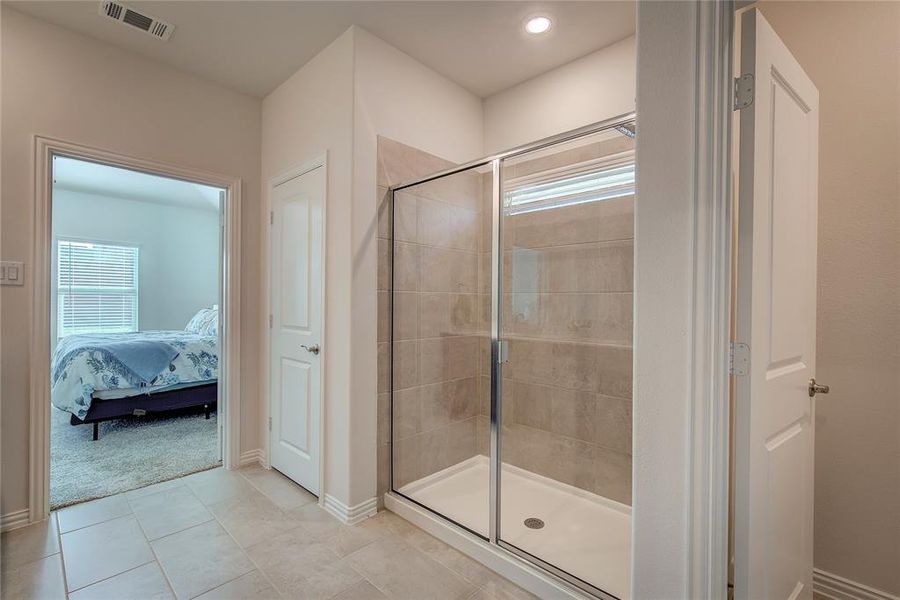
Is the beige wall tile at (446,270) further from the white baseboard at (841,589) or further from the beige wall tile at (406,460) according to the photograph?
the white baseboard at (841,589)

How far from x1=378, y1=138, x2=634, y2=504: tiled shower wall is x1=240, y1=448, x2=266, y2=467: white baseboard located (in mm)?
1127

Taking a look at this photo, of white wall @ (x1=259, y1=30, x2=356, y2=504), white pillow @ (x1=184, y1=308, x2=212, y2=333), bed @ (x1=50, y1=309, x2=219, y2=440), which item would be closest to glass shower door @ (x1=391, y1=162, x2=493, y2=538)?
white wall @ (x1=259, y1=30, x2=356, y2=504)

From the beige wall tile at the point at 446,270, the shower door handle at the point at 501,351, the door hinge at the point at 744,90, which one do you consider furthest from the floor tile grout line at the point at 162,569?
the door hinge at the point at 744,90

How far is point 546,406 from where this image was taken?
8.46ft

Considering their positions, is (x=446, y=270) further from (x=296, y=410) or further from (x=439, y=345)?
(x=296, y=410)

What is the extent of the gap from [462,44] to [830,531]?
2.93 meters

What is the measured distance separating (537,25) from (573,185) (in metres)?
0.87

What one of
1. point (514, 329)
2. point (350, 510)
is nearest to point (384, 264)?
point (514, 329)

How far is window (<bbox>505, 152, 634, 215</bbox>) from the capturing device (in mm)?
2213

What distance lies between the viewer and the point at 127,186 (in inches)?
219

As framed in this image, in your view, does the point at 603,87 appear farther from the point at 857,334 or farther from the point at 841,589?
the point at 841,589

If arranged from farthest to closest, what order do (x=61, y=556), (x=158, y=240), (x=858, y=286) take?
(x=158, y=240) → (x=61, y=556) → (x=858, y=286)

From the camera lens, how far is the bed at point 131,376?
3504mm

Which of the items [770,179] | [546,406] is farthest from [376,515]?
[770,179]
